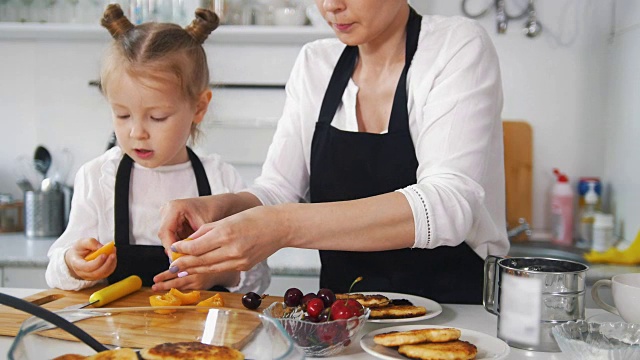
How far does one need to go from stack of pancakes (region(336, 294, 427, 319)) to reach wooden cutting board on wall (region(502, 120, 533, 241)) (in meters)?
1.81

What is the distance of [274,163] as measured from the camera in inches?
68.0

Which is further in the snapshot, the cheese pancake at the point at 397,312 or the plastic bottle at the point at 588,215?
the plastic bottle at the point at 588,215

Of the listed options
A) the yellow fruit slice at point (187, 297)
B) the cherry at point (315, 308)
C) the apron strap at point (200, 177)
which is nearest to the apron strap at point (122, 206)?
the apron strap at point (200, 177)

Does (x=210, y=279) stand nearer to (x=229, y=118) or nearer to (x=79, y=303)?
(x=79, y=303)

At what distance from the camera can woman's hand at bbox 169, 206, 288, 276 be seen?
3.82ft

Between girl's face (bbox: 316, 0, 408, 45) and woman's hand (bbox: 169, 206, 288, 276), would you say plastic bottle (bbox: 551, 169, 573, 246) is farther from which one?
woman's hand (bbox: 169, 206, 288, 276)

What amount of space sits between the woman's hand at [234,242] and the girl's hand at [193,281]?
Result: 19 centimetres

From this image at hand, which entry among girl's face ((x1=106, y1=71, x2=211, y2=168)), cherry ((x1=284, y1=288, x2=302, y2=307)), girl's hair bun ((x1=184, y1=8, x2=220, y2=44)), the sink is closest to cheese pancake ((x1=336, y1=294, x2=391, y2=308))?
cherry ((x1=284, y1=288, x2=302, y2=307))

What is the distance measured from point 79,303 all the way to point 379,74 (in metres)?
0.79

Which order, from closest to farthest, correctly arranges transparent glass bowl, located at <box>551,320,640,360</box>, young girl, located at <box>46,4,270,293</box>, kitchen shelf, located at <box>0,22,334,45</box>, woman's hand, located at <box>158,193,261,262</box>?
transparent glass bowl, located at <box>551,320,640,360</box>, woman's hand, located at <box>158,193,261,262</box>, young girl, located at <box>46,4,270,293</box>, kitchen shelf, located at <box>0,22,334,45</box>

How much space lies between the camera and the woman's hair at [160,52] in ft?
5.66

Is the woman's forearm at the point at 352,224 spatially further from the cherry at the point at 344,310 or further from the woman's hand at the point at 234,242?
the cherry at the point at 344,310

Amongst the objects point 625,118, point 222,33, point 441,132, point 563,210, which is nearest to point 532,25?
point 625,118

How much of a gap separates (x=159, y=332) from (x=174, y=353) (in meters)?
0.10
